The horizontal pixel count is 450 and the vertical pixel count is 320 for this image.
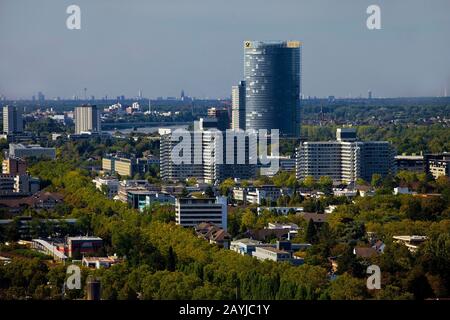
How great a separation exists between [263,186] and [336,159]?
5403 millimetres

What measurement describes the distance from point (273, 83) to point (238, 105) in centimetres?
116

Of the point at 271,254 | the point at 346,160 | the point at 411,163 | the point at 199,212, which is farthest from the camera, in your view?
the point at 411,163

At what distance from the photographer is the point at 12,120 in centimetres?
4450

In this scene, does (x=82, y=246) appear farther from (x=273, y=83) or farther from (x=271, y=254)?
(x=273, y=83)

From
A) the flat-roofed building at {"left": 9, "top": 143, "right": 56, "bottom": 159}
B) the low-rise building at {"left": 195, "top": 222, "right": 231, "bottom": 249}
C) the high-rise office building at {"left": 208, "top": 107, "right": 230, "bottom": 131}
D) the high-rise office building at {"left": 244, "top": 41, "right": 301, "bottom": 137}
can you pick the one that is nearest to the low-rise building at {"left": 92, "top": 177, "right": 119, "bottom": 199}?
the low-rise building at {"left": 195, "top": 222, "right": 231, "bottom": 249}

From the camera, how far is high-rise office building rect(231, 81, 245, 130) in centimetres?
4412

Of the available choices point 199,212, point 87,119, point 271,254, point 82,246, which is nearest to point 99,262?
point 82,246

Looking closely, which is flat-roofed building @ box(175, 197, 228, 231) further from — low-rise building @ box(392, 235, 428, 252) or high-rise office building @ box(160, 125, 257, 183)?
high-rise office building @ box(160, 125, 257, 183)

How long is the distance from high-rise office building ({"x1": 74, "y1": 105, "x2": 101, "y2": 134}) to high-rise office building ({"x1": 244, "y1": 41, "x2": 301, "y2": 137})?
5.58m

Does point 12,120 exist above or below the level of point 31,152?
above
